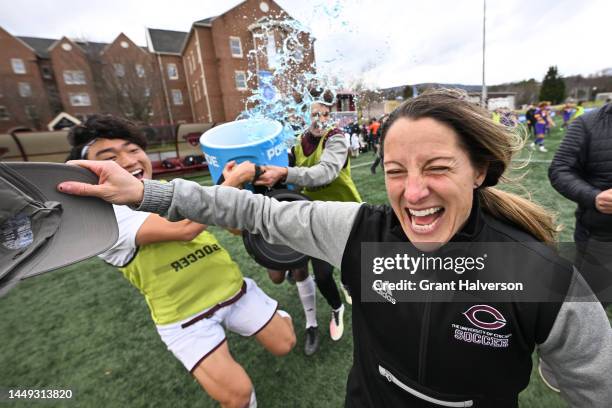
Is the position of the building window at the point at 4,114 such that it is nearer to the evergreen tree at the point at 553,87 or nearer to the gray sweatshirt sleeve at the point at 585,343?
the gray sweatshirt sleeve at the point at 585,343

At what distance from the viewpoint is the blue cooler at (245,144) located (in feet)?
5.49

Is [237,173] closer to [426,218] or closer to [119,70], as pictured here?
[426,218]

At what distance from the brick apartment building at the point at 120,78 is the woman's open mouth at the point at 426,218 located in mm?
9922

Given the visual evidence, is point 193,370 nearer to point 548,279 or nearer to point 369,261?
point 369,261

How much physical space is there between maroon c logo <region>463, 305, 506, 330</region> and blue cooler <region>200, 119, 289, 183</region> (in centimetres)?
131

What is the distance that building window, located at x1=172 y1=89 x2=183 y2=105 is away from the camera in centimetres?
3383

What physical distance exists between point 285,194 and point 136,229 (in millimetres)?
907

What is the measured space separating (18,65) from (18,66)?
0.44 ft

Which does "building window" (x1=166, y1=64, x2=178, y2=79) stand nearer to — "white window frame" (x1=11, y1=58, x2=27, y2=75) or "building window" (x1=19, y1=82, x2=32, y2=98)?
"building window" (x1=19, y1=82, x2=32, y2=98)

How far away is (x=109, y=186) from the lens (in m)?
1.07

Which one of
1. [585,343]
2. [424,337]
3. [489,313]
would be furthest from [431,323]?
[585,343]

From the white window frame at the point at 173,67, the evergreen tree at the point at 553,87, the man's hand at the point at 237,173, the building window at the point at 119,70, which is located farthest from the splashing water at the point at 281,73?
the evergreen tree at the point at 553,87

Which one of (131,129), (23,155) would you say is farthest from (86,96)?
(131,129)

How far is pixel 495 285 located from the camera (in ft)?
3.27
